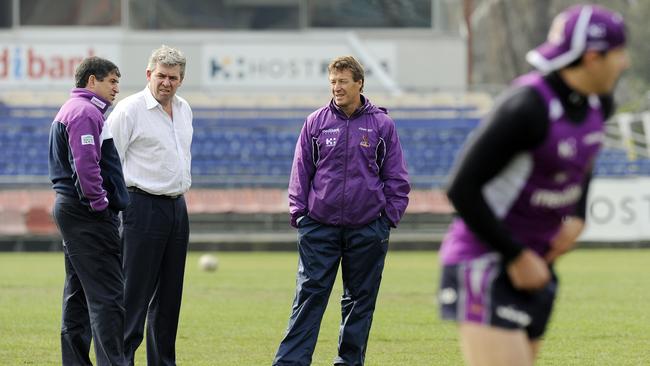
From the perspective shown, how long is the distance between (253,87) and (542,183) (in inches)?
1104

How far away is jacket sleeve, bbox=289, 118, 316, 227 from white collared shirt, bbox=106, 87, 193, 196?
28.9 inches

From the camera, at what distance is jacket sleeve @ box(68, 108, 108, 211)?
8141 mm

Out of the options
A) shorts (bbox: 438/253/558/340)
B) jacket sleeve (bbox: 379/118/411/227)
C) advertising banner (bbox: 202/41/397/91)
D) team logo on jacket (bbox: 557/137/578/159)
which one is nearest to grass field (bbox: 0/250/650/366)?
jacket sleeve (bbox: 379/118/411/227)

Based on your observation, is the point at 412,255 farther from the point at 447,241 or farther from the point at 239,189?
the point at 447,241

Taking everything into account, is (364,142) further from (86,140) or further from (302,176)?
(86,140)

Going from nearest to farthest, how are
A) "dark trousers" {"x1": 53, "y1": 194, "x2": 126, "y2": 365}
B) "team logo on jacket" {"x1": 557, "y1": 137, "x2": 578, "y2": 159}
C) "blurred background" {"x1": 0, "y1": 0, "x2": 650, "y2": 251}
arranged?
"team logo on jacket" {"x1": 557, "y1": 137, "x2": 578, "y2": 159}
"dark trousers" {"x1": 53, "y1": 194, "x2": 126, "y2": 365}
"blurred background" {"x1": 0, "y1": 0, "x2": 650, "y2": 251}

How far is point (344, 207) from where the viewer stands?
8.80 m

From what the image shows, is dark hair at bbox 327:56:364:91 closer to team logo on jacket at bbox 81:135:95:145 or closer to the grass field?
team logo on jacket at bbox 81:135:95:145

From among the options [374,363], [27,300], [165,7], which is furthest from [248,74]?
[374,363]

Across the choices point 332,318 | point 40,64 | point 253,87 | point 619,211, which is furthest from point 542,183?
point 40,64

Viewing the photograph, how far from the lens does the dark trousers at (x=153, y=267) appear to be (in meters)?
8.76

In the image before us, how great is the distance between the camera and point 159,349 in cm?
891

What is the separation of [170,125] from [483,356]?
14.2 ft

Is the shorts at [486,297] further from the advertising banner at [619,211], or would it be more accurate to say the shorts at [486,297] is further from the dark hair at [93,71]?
the advertising banner at [619,211]
